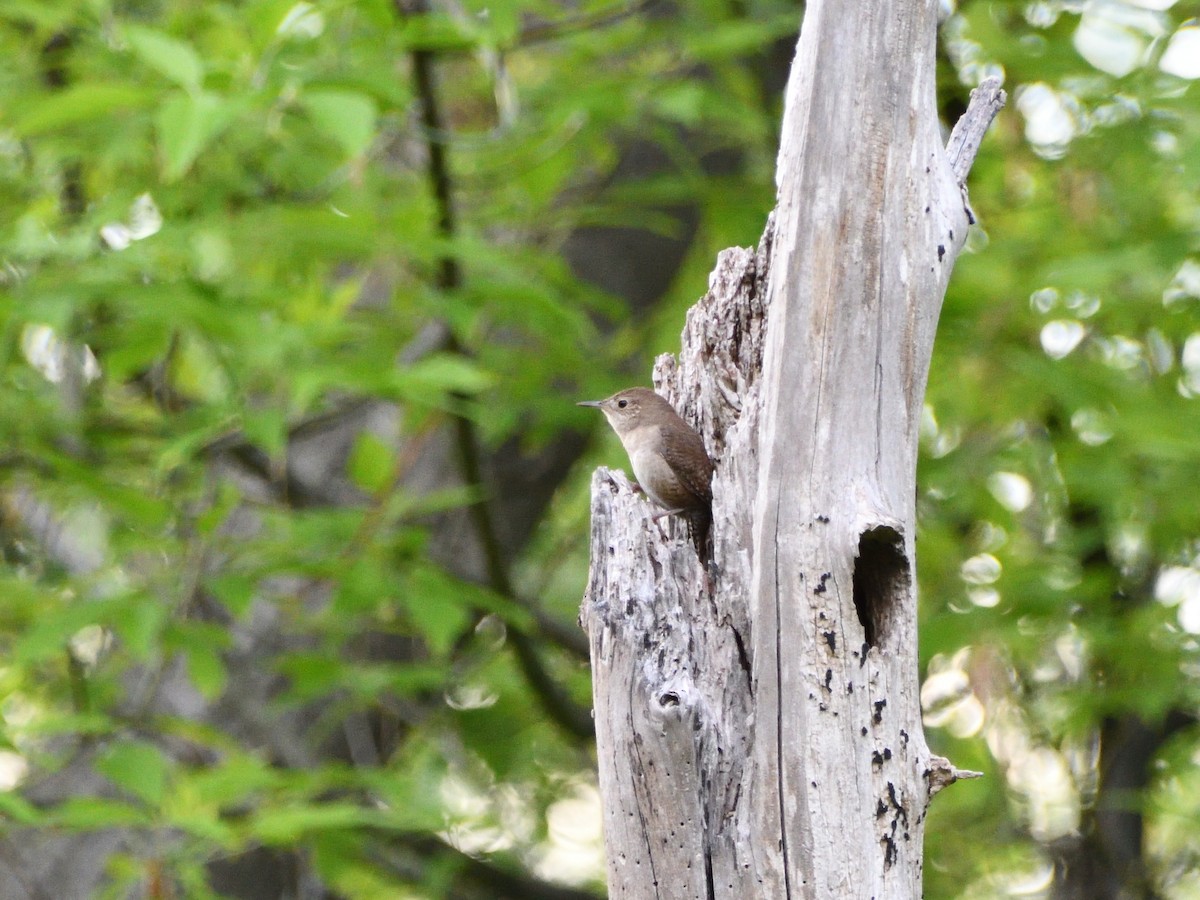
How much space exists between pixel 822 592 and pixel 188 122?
184cm

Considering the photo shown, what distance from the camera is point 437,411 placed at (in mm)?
5098

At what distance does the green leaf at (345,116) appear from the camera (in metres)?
3.05

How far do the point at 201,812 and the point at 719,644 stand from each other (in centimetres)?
194

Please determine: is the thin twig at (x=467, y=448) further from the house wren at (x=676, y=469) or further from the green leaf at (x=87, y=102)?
the house wren at (x=676, y=469)

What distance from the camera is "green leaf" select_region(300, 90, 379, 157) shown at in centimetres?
305

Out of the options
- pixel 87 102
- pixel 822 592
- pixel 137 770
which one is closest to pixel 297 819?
pixel 137 770

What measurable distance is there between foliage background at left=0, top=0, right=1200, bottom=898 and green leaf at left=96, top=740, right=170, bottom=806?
0.01 m

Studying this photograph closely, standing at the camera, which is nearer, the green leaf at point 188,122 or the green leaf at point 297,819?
the green leaf at point 188,122

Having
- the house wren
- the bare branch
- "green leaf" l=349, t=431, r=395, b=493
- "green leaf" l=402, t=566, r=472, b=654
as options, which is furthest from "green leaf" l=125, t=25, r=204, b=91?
"green leaf" l=402, t=566, r=472, b=654

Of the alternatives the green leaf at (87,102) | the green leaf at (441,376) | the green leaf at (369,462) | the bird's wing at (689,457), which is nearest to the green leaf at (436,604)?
the green leaf at (369,462)

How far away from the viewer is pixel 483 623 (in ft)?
20.7

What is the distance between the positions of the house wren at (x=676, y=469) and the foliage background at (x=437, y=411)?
2.90 feet

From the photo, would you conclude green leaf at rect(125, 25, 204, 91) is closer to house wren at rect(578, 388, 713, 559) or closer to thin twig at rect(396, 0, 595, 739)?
thin twig at rect(396, 0, 595, 739)

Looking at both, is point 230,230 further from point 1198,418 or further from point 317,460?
point 1198,418
